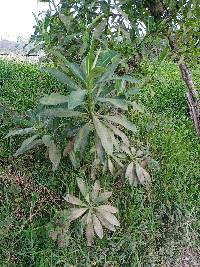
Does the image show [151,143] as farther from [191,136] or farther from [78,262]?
[78,262]

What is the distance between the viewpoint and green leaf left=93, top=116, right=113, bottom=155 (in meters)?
2.06

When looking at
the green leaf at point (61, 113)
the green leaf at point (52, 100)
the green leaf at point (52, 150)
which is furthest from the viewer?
the green leaf at point (52, 150)

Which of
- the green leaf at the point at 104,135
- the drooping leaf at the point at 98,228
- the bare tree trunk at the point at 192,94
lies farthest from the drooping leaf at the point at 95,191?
the bare tree trunk at the point at 192,94

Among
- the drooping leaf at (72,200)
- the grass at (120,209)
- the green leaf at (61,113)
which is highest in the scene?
the green leaf at (61,113)

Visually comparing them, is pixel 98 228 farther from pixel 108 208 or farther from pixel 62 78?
pixel 62 78

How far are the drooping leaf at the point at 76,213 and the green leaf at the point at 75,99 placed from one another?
669 millimetres

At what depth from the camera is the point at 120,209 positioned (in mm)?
2576

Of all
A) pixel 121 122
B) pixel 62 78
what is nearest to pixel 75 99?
pixel 62 78

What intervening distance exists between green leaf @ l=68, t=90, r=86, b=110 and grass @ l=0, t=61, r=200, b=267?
27.9 inches

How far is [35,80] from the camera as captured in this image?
453 centimetres

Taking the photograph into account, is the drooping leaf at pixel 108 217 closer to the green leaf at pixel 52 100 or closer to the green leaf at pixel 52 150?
the green leaf at pixel 52 150

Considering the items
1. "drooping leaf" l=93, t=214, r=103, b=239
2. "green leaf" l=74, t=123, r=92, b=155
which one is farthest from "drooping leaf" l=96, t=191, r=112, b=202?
"green leaf" l=74, t=123, r=92, b=155

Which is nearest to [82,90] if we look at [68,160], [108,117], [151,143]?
[108,117]

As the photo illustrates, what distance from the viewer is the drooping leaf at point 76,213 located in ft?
7.33
